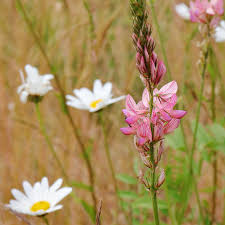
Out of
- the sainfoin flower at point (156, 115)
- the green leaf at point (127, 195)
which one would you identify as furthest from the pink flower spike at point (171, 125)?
the green leaf at point (127, 195)

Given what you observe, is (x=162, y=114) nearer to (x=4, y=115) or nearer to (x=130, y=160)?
(x=130, y=160)

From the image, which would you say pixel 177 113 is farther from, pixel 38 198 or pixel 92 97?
pixel 92 97

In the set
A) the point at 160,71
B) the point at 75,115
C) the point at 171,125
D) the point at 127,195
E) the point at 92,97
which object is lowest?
the point at 127,195

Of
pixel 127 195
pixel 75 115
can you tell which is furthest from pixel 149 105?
pixel 75 115

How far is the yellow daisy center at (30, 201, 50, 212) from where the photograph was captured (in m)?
1.03

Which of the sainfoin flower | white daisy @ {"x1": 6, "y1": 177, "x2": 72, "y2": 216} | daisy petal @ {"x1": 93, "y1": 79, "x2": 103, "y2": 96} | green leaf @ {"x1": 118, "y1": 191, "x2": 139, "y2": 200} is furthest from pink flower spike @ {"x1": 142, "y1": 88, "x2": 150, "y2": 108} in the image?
daisy petal @ {"x1": 93, "y1": 79, "x2": 103, "y2": 96}

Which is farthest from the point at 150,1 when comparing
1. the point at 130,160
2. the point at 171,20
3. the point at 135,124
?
the point at 171,20

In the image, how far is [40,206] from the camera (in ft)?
3.40

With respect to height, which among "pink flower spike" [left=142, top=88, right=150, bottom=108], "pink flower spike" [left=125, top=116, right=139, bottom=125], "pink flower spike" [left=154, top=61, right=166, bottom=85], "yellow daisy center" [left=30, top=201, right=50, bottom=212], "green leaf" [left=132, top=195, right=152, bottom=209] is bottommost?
"green leaf" [left=132, top=195, right=152, bottom=209]

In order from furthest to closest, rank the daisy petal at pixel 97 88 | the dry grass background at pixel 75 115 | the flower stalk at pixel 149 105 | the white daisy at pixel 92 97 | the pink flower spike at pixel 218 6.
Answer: the dry grass background at pixel 75 115
the daisy petal at pixel 97 88
the white daisy at pixel 92 97
the pink flower spike at pixel 218 6
the flower stalk at pixel 149 105

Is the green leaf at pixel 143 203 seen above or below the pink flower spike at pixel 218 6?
below

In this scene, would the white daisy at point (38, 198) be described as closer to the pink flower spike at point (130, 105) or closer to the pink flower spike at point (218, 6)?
the pink flower spike at point (130, 105)

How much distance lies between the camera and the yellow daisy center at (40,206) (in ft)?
3.38

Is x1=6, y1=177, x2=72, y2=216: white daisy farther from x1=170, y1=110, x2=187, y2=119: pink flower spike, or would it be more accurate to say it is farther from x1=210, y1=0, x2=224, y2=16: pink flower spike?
x1=210, y1=0, x2=224, y2=16: pink flower spike
